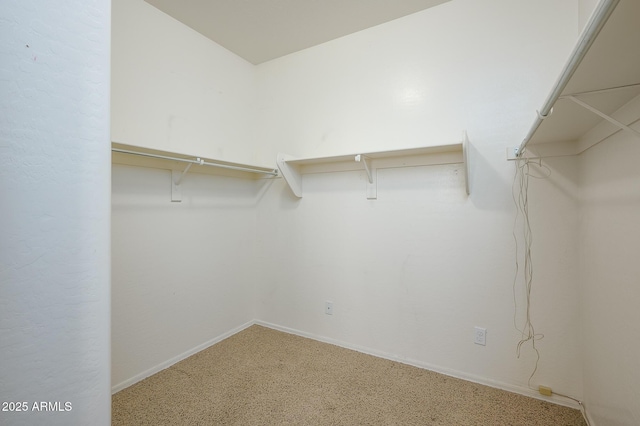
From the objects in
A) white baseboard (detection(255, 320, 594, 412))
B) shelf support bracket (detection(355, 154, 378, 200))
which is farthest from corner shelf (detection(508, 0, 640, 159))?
white baseboard (detection(255, 320, 594, 412))

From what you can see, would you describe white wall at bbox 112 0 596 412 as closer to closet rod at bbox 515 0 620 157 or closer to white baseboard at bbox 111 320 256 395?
white baseboard at bbox 111 320 256 395

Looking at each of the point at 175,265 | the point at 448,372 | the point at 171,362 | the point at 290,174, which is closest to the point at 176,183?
the point at 175,265

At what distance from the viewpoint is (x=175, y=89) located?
2117 mm

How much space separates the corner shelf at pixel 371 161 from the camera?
1.88 meters

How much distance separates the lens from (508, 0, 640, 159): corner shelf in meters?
0.63

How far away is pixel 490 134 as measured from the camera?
180 cm

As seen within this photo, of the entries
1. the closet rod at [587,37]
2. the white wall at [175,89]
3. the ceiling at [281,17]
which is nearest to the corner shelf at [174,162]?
the white wall at [175,89]

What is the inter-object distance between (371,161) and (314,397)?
1.66m

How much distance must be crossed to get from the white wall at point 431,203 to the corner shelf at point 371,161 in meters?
0.06

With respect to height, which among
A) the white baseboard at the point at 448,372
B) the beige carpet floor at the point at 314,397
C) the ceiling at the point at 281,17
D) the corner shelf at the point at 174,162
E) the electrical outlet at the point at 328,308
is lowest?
the beige carpet floor at the point at 314,397

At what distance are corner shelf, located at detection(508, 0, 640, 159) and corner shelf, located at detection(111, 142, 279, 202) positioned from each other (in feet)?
6.22

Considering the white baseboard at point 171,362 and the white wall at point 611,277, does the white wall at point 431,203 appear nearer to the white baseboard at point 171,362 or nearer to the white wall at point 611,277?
the white wall at point 611,277

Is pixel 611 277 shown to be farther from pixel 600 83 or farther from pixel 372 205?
pixel 372 205

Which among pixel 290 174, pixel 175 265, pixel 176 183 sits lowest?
pixel 175 265
